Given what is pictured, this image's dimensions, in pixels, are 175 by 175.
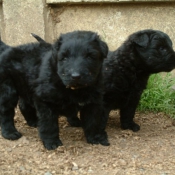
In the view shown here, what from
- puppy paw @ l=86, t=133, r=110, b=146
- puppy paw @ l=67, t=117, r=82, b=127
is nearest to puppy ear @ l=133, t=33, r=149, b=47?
puppy paw @ l=86, t=133, r=110, b=146

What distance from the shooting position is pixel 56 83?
12.8 ft

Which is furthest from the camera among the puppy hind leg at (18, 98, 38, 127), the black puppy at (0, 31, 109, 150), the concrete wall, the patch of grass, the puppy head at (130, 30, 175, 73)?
the concrete wall

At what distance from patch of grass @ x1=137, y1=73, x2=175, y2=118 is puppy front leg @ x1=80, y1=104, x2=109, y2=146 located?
4.25ft

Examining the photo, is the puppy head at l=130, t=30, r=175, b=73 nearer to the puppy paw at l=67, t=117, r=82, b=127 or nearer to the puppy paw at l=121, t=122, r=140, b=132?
the puppy paw at l=121, t=122, r=140, b=132

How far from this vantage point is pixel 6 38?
6.20 metres

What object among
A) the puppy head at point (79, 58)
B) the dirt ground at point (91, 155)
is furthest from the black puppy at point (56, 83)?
the dirt ground at point (91, 155)

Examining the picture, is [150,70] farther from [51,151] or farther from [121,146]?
[51,151]

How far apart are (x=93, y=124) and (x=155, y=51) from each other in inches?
45.9

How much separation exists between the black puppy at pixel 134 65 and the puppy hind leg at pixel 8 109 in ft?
3.73

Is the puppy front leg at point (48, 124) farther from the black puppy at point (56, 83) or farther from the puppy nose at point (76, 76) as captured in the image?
the puppy nose at point (76, 76)

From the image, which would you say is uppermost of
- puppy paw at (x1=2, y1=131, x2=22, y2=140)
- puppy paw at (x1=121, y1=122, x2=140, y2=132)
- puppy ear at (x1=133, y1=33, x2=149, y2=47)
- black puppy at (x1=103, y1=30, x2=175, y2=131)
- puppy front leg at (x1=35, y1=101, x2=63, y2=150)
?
puppy ear at (x1=133, y1=33, x2=149, y2=47)

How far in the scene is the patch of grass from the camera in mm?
5496

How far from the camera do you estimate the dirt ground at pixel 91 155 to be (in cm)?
369

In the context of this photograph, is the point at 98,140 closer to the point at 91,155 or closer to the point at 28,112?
the point at 91,155
